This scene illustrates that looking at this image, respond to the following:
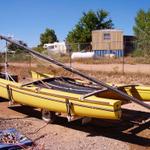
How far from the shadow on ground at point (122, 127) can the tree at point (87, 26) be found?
160 ft

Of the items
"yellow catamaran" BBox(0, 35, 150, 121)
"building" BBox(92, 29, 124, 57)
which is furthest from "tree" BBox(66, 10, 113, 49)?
"yellow catamaran" BBox(0, 35, 150, 121)

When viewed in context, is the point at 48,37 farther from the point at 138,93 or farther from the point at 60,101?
the point at 60,101

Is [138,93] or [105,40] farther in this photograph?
[105,40]

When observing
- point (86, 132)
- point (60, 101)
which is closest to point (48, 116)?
point (60, 101)

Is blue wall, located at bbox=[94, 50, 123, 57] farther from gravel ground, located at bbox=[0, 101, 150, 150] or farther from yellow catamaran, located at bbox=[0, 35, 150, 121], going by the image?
gravel ground, located at bbox=[0, 101, 150, 150]

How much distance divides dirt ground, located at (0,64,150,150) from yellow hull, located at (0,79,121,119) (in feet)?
1.64

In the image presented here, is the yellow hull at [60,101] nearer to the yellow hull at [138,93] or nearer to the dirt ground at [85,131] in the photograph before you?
the dirt ground at [85,131]

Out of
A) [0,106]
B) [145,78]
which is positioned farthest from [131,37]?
[0,106]

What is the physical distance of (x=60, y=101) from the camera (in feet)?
32.9

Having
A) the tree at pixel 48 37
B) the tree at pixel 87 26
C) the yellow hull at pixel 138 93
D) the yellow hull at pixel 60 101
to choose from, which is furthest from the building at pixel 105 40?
the tree at pixel 48 37

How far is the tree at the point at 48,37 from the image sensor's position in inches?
3241

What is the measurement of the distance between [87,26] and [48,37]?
22.5m

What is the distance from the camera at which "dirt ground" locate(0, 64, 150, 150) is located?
878cm

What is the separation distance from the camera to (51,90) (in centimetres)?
1062
